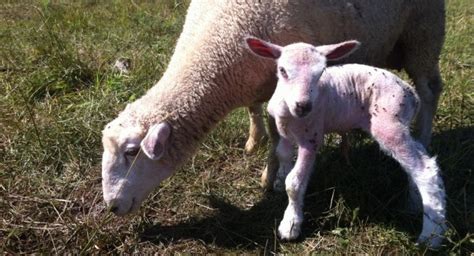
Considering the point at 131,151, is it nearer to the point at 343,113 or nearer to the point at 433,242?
the point at 343,113

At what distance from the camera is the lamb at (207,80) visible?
11.1 ft

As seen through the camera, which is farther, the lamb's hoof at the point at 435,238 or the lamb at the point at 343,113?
the lamb's hoof at the point at 435,238

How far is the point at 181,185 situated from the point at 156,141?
0.81 meters

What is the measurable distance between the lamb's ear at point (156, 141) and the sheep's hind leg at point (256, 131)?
1245mm

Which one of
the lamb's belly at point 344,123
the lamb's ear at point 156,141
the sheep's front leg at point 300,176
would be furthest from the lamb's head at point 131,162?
the lamb's belly at point 344,123

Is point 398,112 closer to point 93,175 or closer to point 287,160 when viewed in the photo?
point 287,160

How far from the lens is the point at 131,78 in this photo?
211 inches

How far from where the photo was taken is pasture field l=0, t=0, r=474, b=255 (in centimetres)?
336

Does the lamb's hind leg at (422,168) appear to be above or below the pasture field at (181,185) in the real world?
above

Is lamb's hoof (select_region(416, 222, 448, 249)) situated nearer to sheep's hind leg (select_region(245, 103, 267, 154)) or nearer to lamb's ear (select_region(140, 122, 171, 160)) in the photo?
lamb's ear (select_region(140, 122, 171, 160))

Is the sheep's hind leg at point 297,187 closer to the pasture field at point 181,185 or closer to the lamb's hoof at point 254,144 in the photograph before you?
the pasture field at point 181,185

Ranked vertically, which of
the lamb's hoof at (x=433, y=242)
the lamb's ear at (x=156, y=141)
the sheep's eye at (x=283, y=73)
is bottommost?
the lamb's hoof at (x=433, y=242)

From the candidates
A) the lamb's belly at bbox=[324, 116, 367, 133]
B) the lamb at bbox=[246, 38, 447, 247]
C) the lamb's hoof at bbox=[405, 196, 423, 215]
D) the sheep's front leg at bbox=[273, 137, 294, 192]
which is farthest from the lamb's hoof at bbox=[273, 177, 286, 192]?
the lamb's hoof at bbox=[405, 196, 423, 215]

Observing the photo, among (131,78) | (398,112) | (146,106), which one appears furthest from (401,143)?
(131,78)
